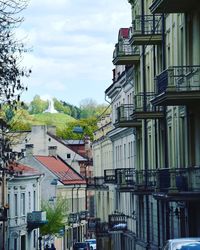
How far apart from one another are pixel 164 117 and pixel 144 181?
537 cm

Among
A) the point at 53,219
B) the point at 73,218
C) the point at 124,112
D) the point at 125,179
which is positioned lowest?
the point at 53,219

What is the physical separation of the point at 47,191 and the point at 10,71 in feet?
205

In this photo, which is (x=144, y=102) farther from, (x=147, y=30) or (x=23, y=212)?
(x=23, y=212)

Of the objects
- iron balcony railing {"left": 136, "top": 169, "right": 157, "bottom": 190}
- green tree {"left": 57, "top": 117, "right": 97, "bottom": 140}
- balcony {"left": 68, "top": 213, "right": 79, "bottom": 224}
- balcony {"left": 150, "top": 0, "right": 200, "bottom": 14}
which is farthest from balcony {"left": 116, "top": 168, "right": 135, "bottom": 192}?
green tree {"left": 57, "top": 117, "right": 97, "bottom": 140}

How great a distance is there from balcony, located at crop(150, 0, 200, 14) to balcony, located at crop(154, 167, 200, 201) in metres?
4.71

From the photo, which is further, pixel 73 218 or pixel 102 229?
pixel 73 218

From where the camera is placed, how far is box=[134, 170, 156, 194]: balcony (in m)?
39.3

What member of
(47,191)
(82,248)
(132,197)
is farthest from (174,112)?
(47,191)

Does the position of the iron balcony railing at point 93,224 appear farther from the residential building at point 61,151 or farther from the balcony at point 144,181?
the balcony at point 144,181

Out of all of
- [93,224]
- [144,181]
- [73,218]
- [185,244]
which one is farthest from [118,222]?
[185,244]

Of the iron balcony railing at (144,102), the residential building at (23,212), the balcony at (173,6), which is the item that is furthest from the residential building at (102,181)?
the balcony at (173,6)

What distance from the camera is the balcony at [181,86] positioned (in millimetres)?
27219

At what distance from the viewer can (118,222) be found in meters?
55.5

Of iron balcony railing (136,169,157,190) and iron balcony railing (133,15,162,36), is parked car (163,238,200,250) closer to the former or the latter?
iron balcony railing (133,15,162,36)
